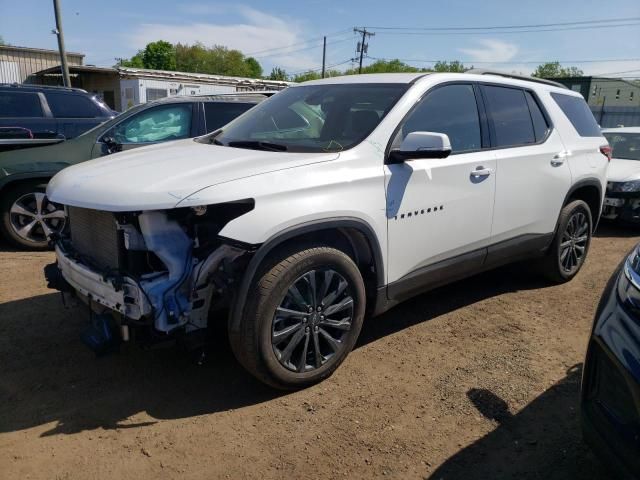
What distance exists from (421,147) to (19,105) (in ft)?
21.9

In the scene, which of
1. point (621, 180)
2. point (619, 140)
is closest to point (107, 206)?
point (621, 180)

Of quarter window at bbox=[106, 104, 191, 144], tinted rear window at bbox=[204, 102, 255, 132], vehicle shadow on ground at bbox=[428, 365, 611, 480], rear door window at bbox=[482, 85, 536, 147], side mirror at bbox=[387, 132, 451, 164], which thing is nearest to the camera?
vehicle shadow on ground at bbox=[428, 365, 611, 480]

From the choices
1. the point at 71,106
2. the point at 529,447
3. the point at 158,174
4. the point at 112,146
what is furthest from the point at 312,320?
the point at 71,106

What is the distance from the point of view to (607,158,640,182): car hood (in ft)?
24.4

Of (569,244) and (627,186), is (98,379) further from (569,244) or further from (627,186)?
(627,186)

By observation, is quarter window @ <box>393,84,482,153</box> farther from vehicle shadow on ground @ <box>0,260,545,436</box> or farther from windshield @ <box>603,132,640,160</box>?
windshield @ <box>603,132,640,160</box>

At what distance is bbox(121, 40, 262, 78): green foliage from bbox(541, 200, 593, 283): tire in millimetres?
78349

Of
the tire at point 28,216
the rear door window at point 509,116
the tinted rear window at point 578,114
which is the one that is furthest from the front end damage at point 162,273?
the tinted rear window at point 578,114

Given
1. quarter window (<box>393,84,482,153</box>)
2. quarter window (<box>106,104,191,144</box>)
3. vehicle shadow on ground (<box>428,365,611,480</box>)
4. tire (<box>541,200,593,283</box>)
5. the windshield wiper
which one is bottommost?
vehicle shadow on ground (<box>428,365,611,480</box>)

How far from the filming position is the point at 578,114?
196 inches

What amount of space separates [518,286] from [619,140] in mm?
5676

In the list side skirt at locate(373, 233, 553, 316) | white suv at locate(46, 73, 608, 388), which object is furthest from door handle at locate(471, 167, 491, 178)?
side skirt at locate(373, 233, 553, 316)

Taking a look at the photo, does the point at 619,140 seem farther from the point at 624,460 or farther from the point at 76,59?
the point at 76,59

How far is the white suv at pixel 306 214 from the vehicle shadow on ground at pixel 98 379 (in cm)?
42
